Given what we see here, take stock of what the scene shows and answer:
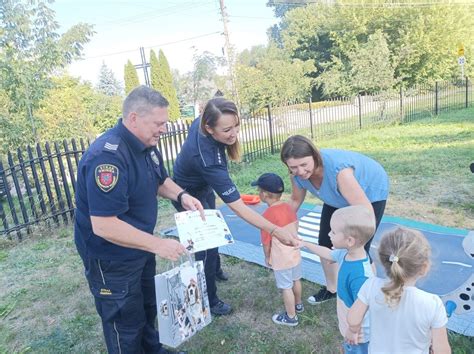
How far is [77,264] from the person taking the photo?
451 centimetres

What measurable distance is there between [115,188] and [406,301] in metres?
1.39

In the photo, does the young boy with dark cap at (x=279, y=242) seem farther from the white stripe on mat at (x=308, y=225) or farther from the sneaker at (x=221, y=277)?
the white stripe on mat at (x=308, y=225)

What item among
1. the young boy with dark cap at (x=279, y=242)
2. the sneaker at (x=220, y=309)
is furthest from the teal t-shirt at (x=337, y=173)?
the sneaker at (x=220, y=309)

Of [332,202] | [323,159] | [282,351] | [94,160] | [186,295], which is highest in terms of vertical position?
[94,160]

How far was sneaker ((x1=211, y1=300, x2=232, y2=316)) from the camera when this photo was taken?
10.4ft

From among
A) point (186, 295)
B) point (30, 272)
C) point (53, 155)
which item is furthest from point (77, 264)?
point (186, 295)

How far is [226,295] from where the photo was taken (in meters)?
3.48

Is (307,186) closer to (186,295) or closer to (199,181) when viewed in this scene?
(199,181)

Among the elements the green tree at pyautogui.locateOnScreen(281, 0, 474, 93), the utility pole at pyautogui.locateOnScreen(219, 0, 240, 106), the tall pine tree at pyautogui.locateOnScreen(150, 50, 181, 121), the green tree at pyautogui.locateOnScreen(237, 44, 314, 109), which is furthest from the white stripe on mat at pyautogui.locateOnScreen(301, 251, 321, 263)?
the tall pine tree at pyautogui.locateOnScreen(150, 50, 181, 121)

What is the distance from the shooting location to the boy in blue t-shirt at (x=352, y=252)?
1.82 m

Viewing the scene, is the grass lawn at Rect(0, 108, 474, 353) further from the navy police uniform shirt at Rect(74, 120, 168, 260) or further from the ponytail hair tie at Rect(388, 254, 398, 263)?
the ponytail hair tie at Rect(388, 254, 398, 263)

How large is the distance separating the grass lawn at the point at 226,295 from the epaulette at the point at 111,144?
5.51 ft

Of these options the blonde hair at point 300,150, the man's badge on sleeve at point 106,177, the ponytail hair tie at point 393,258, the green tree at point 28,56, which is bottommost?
the ponytail hair tie at point 393,258

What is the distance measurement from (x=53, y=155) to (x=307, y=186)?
458 centimetres
